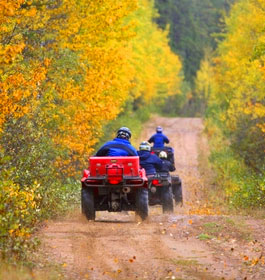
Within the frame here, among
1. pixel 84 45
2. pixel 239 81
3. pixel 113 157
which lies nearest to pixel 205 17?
pixel 239 81

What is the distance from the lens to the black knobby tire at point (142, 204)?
13898mm

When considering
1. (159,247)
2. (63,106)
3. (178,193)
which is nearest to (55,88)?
(63,106)

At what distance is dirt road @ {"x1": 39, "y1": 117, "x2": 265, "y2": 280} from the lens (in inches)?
352

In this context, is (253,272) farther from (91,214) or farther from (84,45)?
(84,45)

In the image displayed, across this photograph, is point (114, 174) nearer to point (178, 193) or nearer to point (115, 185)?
point (115, 185)

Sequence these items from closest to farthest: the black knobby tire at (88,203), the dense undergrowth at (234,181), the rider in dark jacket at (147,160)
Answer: the black knobby tire at (88,203)
the dense undergrowth at (234,181)
the rider in dark jacket at (147,160)

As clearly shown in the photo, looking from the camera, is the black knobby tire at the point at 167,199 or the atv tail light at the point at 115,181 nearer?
the atv tail light at the point at 115,181

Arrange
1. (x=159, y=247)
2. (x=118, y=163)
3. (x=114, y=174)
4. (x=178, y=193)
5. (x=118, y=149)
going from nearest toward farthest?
(x=159, y=247), (x=114, y=174), (x=118, y=163), (x=118, y=149), (x=178, y=193)

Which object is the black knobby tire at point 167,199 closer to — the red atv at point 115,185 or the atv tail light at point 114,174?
the red atv at point 115,185

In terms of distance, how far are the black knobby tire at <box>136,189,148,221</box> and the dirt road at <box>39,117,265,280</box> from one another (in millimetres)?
175

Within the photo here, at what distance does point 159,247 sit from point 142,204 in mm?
3474

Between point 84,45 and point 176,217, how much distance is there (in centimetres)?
839

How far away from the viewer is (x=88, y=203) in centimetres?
1402

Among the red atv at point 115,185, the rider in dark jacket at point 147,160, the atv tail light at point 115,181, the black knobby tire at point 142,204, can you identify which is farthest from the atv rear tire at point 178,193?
the atv tail light at point 115,181
